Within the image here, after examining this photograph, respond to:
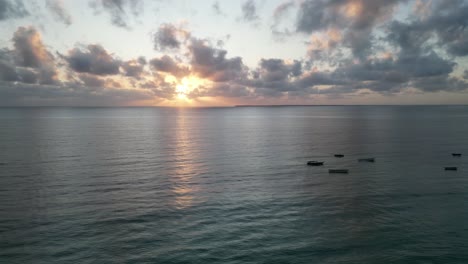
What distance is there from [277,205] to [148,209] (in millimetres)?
19113

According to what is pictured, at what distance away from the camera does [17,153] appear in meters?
104

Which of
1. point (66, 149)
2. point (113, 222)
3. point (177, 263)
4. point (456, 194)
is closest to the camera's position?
point (177, 263)

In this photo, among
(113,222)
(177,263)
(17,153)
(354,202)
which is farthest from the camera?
(17,153)

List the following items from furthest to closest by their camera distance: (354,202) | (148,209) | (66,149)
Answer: (66,149) < (354,202) < (148,209)

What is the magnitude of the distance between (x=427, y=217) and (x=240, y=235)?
1024 inches

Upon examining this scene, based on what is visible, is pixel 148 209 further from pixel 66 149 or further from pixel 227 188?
pixel 66 149

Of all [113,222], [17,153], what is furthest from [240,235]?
[17,153]

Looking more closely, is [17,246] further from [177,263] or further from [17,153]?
[17,153]

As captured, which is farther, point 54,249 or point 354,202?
point 354,202

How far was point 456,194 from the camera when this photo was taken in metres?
59.6

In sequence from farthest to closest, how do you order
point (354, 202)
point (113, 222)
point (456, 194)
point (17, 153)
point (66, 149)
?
point (66, 149)
point (17, 153)
point (456, 194)
point (354, 202)
point (113, 222)

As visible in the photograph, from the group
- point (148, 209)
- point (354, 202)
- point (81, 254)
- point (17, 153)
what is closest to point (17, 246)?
point (81, 254)

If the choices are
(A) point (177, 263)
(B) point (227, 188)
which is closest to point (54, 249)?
(A) point (177, 263)

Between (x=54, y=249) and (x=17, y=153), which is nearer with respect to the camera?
(x=54, y=249)
